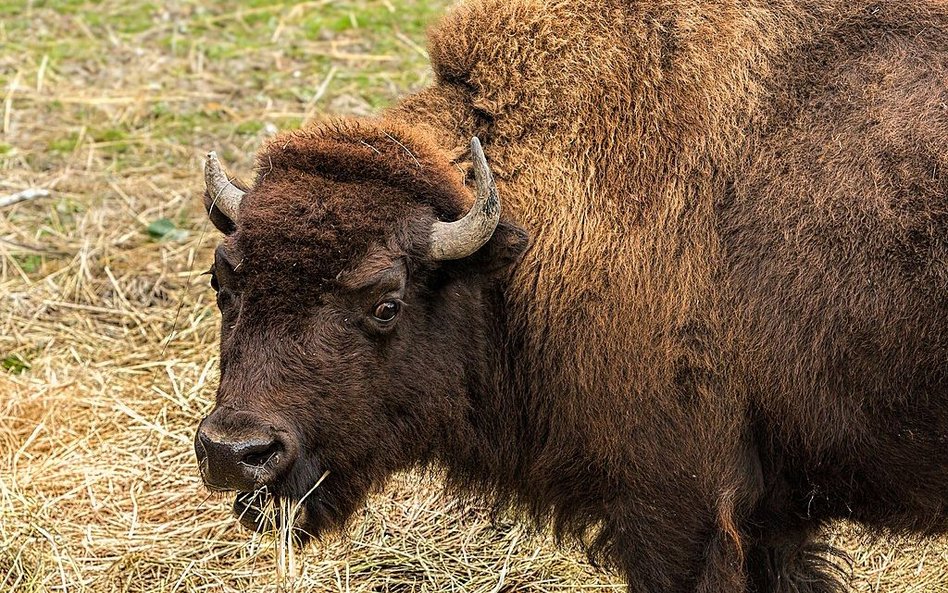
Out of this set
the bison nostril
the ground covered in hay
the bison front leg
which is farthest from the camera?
the ground covered in hay

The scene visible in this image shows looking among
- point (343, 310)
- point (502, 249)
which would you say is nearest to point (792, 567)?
point (502, 249)

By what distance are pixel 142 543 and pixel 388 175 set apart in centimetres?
297

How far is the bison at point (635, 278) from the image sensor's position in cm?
461

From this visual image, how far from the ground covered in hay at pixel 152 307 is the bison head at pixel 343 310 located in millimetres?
539

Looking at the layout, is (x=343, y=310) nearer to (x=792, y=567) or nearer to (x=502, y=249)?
(x=502, y=249)

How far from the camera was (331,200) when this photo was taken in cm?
461

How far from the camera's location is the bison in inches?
182

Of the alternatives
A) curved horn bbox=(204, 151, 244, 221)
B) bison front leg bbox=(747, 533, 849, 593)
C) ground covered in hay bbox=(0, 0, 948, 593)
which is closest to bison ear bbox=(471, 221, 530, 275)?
curved horn bbox=(204, 151, 244, 221)

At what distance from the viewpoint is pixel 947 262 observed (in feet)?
15.2

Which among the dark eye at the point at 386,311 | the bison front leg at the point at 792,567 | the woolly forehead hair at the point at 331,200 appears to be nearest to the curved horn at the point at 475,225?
the woolly forehead hair at the point at 331,200

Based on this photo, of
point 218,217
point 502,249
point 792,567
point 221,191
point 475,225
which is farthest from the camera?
point 792,567

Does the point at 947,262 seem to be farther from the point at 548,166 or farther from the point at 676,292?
the point at 548,166

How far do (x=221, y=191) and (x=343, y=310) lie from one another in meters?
0.84

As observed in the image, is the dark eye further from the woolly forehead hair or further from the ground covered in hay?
the ground covered in hay
